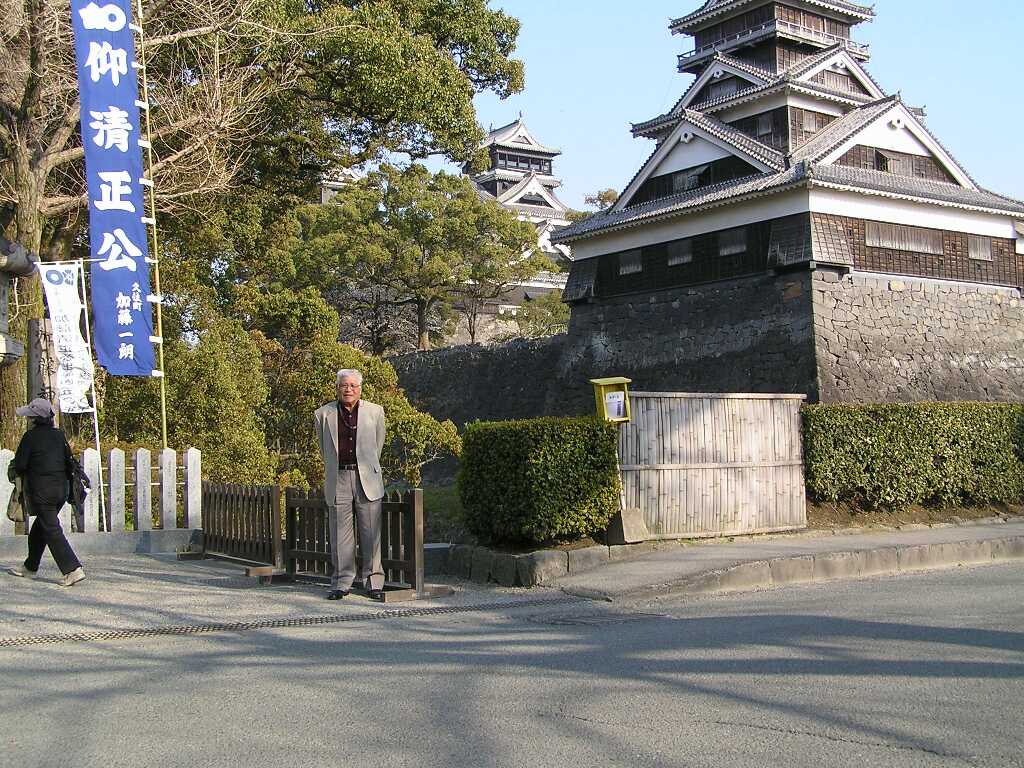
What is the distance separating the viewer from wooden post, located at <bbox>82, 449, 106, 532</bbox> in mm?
13859

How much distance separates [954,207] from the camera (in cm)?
2933

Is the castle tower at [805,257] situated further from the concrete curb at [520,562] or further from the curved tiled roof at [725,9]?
the concrete curb at [520,562]

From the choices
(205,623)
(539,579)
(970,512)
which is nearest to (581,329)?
(970,512)

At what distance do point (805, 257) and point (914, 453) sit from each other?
1202cm

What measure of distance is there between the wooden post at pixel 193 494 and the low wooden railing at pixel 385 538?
325 cm

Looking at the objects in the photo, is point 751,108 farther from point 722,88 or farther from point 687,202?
point 687,202

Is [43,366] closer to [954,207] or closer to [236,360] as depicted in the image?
[236,360]

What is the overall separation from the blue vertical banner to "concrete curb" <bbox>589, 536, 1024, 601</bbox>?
306 inches

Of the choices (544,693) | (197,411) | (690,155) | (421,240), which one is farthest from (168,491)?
(421,240)

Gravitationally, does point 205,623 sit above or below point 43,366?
below

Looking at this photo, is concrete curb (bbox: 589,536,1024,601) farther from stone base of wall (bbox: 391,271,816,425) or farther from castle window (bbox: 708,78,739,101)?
castle window (bbox: 708,78,739,101)

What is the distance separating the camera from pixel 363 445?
9625 mm

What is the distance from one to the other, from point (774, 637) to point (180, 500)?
999 centimetres

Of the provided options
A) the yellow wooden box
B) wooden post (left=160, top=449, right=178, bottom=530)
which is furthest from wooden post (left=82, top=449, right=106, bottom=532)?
the yellow wooden box
